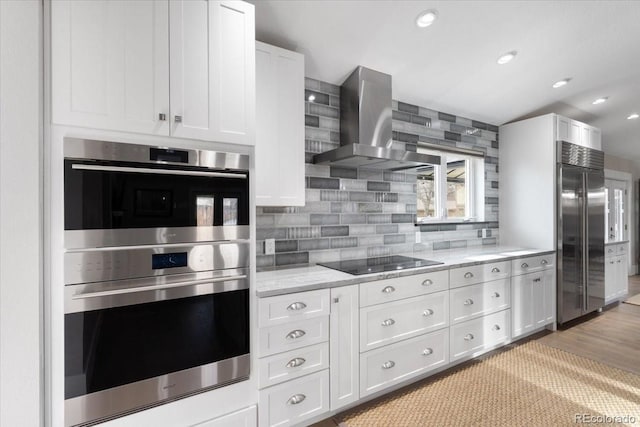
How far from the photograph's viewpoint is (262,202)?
77.0 inches

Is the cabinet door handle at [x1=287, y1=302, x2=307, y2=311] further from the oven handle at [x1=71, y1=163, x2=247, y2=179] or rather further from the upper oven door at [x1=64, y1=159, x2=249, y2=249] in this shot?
the oven handle at [x1=71, y1=163, x2=247, y2=179]

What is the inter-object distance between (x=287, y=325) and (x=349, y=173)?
1.49 meters

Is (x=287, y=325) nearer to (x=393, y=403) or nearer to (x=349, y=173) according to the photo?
(x=393, y=403)

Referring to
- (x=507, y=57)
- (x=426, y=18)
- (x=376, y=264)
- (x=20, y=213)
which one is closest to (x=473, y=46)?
(x=507, y=57)

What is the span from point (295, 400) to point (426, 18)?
270cm

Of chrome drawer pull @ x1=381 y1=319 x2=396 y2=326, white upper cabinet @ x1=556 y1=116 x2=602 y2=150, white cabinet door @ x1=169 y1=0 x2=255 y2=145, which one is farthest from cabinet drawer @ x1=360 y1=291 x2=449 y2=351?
white upper cabinet @ x1=556 y1=116 x2=602 y2=150

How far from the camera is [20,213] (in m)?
1.16

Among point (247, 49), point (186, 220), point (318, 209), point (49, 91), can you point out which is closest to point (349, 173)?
point (318, 209)

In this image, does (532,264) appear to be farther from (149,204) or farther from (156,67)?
(156,67)

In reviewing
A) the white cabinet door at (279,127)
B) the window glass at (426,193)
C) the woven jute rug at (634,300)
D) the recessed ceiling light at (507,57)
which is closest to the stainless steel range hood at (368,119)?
the white cabinet door at (279,127)

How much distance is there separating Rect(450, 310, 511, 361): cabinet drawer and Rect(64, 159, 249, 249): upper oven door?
6.53 ft

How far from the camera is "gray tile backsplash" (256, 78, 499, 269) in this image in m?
2.41

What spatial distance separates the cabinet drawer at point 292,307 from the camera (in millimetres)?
1641

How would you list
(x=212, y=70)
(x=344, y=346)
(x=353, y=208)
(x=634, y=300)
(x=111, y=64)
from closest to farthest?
(x=111, y=64), (x=212, y=70), (x=344, y=346), (x=353, y=208), (x=634, y=300)
